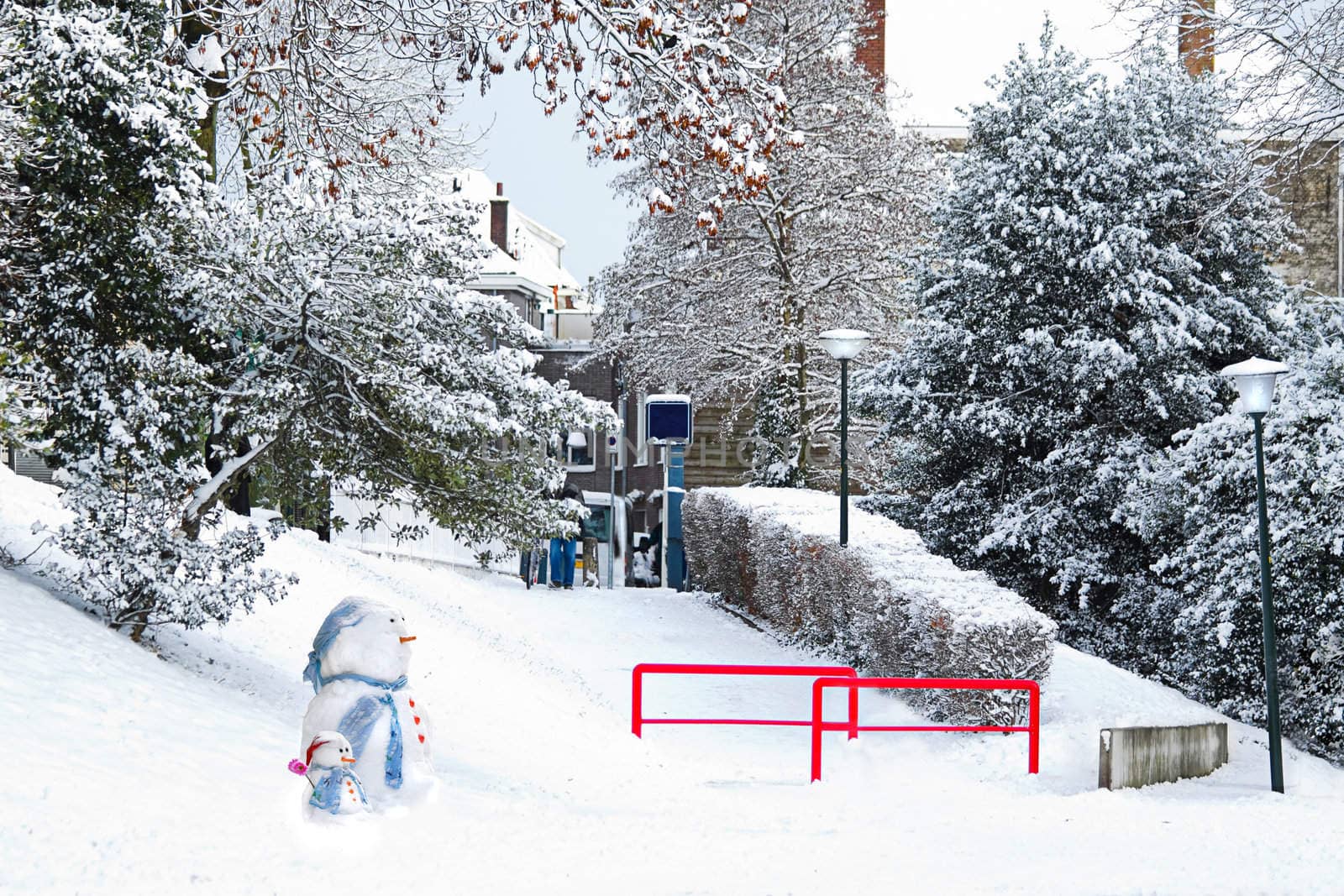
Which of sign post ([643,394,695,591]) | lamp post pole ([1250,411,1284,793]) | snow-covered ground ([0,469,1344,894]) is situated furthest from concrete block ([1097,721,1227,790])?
sign post ([643,394,695,591])

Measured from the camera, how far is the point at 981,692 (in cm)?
1183

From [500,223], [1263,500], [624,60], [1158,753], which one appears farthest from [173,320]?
[500,223]

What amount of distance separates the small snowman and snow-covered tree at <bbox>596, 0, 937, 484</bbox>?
20.1 metres

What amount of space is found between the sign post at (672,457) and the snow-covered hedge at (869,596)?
5.29 feet

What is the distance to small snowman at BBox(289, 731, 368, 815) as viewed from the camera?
5.32 metres

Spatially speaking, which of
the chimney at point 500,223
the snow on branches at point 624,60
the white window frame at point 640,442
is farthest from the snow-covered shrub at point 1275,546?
the chimney at point 500,223

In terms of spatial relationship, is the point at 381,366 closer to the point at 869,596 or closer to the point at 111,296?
the point at 111,296

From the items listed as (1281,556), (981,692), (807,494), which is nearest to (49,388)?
(981,692)

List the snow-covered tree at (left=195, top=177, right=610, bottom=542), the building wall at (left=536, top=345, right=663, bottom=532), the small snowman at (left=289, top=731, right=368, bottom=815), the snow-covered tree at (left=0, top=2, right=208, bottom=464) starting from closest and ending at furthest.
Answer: the small snowman at (left=289, top=731, right=368, bottom=815) < the snow-covered tree at (left=0, top=2, right=208, bottom=464) < the snow-covered tree at (left=195, top=177, right=610, bottom=542) < the building wall at (left=536, top=345, right=663, bottom=532)

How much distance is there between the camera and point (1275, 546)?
47.3 ft

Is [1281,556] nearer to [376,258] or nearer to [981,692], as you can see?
[981,692]

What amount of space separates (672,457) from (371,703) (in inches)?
861

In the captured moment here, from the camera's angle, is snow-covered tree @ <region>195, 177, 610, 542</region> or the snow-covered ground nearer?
the snow-covered ground

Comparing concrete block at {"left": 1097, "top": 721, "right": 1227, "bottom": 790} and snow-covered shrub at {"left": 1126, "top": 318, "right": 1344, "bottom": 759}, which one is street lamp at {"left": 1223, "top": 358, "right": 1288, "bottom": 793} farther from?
snow-covered shrub at {"left": 1126, "top": 318, "right": 1344, "bottom": 759}
